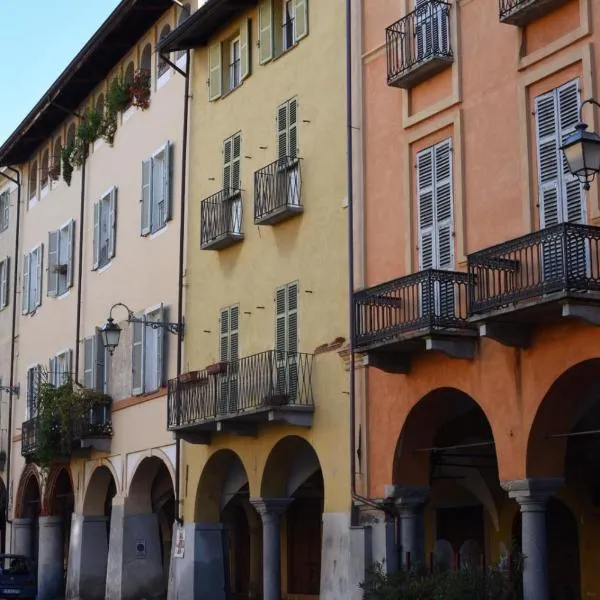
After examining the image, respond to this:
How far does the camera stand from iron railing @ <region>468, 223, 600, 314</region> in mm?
14742

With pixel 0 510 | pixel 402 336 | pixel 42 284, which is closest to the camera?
pixel 402 336

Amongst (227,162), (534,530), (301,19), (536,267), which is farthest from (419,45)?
(534,530)

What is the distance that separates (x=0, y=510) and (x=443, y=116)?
24.8m

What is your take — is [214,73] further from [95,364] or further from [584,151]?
[584,151]

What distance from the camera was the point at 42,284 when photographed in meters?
36.0

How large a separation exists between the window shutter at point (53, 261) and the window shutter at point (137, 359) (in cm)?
695

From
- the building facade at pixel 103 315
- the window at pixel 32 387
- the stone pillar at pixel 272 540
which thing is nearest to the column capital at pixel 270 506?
the stone pillar at pixel 272 540

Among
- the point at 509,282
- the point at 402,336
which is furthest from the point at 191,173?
the point at 509,282

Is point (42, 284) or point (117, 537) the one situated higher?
point (42, 284)

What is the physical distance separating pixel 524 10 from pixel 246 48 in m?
9.11

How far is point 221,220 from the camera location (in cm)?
2412

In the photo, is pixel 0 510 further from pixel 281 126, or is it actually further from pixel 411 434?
pixel 411 434

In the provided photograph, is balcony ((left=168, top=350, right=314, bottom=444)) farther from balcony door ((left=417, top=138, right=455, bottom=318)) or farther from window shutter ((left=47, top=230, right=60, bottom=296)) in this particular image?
window shutter ((left=47, top=230, right=60, bottom=296))

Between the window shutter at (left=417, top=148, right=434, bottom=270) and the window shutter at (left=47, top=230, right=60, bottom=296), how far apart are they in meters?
17.6
